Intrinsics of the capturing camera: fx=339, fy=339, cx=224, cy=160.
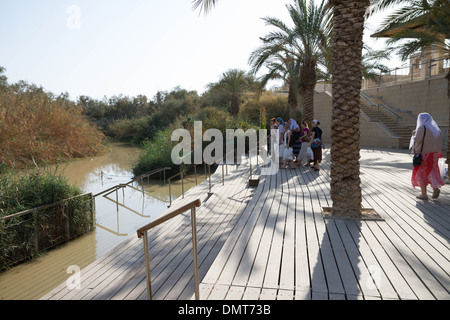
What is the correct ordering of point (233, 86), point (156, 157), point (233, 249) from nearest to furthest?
point (233, 249) < point (156, 157) < point (233, 86)

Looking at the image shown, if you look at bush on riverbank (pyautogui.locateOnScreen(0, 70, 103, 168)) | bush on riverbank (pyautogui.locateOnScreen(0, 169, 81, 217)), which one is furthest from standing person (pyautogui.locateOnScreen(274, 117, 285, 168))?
bush on riverbank (pyautogui.locateOnScreen(0, 70, 103, 168))

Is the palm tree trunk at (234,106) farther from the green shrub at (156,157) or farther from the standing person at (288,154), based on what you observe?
the standing person at (288,154)

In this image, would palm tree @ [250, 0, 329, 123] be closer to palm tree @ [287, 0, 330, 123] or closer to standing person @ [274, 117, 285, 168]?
palm tree @ [287, 0, 330, 123]

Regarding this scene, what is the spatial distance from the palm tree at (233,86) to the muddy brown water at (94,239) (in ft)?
48.2

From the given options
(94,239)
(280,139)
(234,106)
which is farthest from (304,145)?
(234,106)

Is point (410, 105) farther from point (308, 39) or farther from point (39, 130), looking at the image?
point (39, 130)

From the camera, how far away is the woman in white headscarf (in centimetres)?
582

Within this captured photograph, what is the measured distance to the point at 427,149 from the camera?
5863 millimetres

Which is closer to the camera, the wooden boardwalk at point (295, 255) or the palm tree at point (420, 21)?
the wooden boardwalk at point (295, 255)

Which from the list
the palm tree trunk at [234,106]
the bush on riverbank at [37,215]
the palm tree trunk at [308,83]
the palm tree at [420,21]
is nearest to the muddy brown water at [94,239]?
the bush on riverbank at [37,215]

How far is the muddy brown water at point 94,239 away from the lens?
5969 millimetres

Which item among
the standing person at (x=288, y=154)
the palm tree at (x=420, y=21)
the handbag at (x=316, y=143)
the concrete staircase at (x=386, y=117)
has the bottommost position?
the standing person at (x=288, y=154)

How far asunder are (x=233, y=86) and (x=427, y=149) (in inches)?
1009
